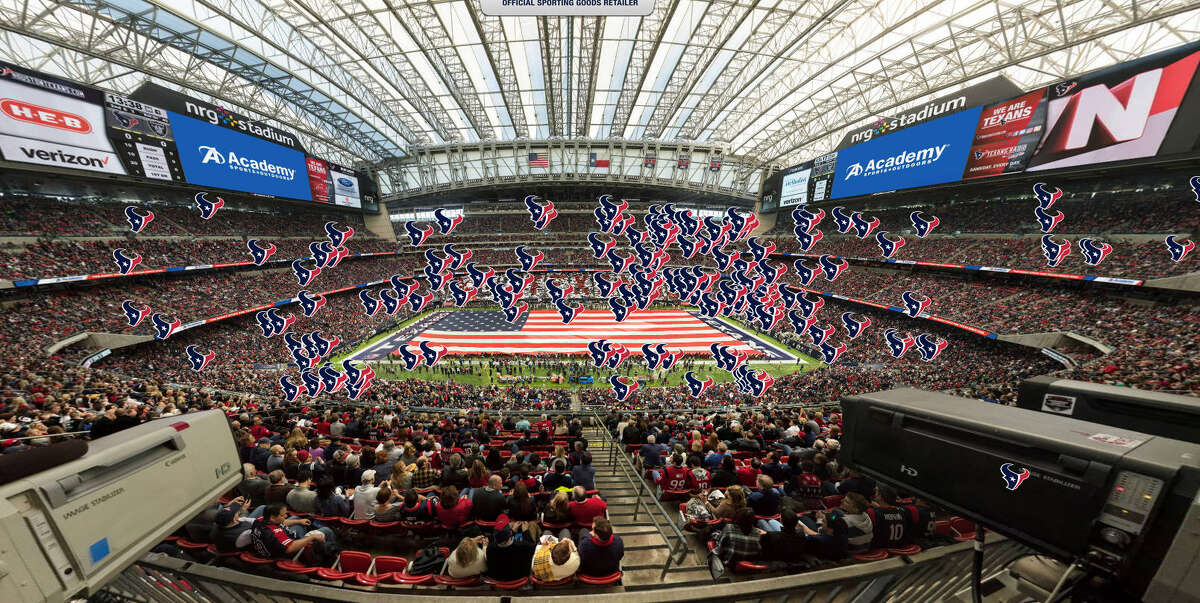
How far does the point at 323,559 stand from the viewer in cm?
368

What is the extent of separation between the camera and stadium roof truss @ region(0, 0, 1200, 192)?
1764 cm

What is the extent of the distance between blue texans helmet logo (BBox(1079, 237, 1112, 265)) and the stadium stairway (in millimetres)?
31291

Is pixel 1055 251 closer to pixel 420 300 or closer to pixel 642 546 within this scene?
pixel 642 546

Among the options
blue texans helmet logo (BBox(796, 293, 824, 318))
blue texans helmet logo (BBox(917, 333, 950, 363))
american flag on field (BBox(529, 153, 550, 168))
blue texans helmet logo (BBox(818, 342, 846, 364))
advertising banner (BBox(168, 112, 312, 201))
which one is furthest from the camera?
american flag on field (BBox(529, 153, 550, 168))

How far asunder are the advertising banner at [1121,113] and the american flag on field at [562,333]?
846 inches

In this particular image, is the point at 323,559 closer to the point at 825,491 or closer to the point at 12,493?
the point at 12,493

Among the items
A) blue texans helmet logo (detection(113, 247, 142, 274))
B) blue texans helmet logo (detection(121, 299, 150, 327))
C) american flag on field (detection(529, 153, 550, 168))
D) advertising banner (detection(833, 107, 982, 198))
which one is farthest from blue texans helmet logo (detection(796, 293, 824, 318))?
blue texans helmet logo (detection(113, 247, 142, 274))

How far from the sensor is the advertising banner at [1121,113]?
1814cm

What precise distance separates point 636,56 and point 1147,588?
3099cm

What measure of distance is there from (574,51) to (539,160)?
79.8 feet

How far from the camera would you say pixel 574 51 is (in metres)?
24.7

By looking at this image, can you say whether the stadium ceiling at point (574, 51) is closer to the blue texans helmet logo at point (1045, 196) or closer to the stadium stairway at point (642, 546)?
the blue texans helmet logo at point (1045, 196)

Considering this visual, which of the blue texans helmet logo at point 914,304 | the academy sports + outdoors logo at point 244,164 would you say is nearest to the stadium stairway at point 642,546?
the blue texans helmet logo at point 914,304

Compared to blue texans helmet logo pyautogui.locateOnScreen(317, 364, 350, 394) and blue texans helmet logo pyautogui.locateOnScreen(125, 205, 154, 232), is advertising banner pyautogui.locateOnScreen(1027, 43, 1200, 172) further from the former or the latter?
blue texans helmet logo pyautogui.locateOnScreen(125, 205, 154, 232)
